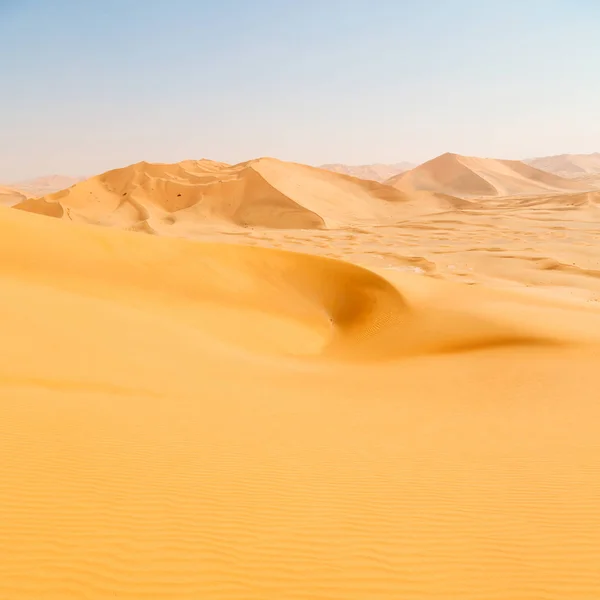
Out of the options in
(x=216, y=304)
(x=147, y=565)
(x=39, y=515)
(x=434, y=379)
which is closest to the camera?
(x=147, y=565)

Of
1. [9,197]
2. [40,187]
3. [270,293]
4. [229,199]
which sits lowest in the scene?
[270,293]

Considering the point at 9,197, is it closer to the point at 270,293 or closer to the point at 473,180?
the point at 473,180

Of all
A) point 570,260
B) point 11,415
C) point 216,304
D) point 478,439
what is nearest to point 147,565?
point 11,415

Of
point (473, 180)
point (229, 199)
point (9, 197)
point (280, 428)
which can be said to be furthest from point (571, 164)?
point (280, 428)

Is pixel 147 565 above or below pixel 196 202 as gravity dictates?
below

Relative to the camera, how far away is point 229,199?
149 ft

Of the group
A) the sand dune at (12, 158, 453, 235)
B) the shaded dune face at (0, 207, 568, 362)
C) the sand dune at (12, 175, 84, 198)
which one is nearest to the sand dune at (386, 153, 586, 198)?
the sand dune at (12, 158, 453, 235)

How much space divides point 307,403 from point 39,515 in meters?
4.17

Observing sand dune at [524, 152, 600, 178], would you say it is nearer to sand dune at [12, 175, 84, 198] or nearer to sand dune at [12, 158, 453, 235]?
sand dune at [12, 158, 453, 235]

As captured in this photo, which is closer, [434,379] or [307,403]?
[307,403]

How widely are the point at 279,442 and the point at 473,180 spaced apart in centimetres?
7714

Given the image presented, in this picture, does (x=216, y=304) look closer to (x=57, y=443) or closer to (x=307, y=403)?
(x=307, y=403)

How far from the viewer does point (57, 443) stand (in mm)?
4816

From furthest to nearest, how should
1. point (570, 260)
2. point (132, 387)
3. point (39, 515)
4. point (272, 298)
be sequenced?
point (570, 260)
point (272, 298)
point (132, 387)
point (39, 515)
